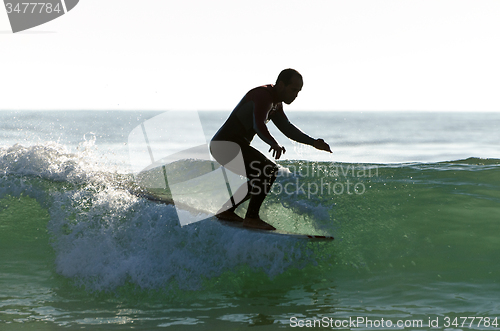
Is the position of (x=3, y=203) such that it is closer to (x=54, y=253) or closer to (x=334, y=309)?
(x=54, y=253)

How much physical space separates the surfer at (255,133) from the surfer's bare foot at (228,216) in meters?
0.28

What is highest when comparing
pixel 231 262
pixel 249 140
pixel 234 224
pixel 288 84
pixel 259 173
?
pixel 288 84

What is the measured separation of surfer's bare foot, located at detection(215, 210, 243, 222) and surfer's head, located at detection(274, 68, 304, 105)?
1638 mm

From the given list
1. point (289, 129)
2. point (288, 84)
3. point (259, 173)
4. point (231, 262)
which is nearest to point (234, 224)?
point (231, 262)

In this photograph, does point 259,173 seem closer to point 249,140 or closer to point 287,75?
point 249,140

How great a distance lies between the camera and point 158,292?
15.0 feet

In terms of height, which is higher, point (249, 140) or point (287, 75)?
point (287, 75)

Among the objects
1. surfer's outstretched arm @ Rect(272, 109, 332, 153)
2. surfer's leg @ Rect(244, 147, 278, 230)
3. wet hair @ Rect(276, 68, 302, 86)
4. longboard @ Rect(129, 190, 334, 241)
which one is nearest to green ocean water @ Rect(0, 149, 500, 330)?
longboard @ Rect(129, 190, 334, 241)

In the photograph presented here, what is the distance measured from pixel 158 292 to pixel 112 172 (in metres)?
3.30

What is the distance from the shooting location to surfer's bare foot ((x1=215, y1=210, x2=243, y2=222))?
17.0 feet

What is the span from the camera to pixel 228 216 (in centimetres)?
525

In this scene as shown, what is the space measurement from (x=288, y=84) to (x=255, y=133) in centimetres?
68

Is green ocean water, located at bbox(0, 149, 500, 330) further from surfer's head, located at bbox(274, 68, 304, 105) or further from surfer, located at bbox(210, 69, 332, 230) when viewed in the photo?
surfer's head, located at bbox(274, 68, 304, 105)

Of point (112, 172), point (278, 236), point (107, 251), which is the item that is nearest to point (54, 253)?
point (107, 251)
